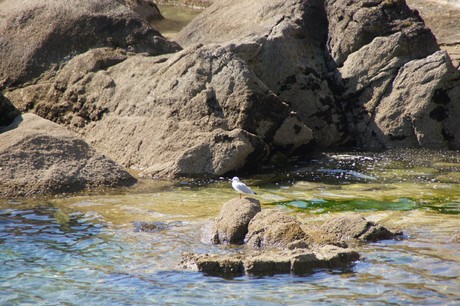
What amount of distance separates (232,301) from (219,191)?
3.85 m

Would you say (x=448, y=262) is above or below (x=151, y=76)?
below

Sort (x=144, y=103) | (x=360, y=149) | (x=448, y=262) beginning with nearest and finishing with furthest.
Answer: (x=448, y=262), (x=144, y=103), (x=360, y=149)

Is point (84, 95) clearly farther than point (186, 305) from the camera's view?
Yes

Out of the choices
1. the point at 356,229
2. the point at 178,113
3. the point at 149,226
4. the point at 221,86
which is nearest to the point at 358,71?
the point at 221,86

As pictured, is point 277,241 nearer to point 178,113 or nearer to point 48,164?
point 48,164

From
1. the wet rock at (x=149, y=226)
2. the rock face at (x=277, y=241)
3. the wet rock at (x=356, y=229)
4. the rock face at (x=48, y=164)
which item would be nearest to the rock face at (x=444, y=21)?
the rock face at (x=48, y=164)

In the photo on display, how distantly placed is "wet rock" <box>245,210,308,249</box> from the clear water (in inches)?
13.1

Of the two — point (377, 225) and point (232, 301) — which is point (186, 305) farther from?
point (377, 225)

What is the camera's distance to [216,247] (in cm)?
750

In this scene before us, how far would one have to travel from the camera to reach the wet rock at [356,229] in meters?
7.55

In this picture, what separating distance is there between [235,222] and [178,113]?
3.91m

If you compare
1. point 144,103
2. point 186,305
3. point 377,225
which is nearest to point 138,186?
point 144,103

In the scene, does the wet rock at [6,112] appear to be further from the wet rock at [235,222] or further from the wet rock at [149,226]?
the wet rock at [235,222]

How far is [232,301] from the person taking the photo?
6.12 meters
